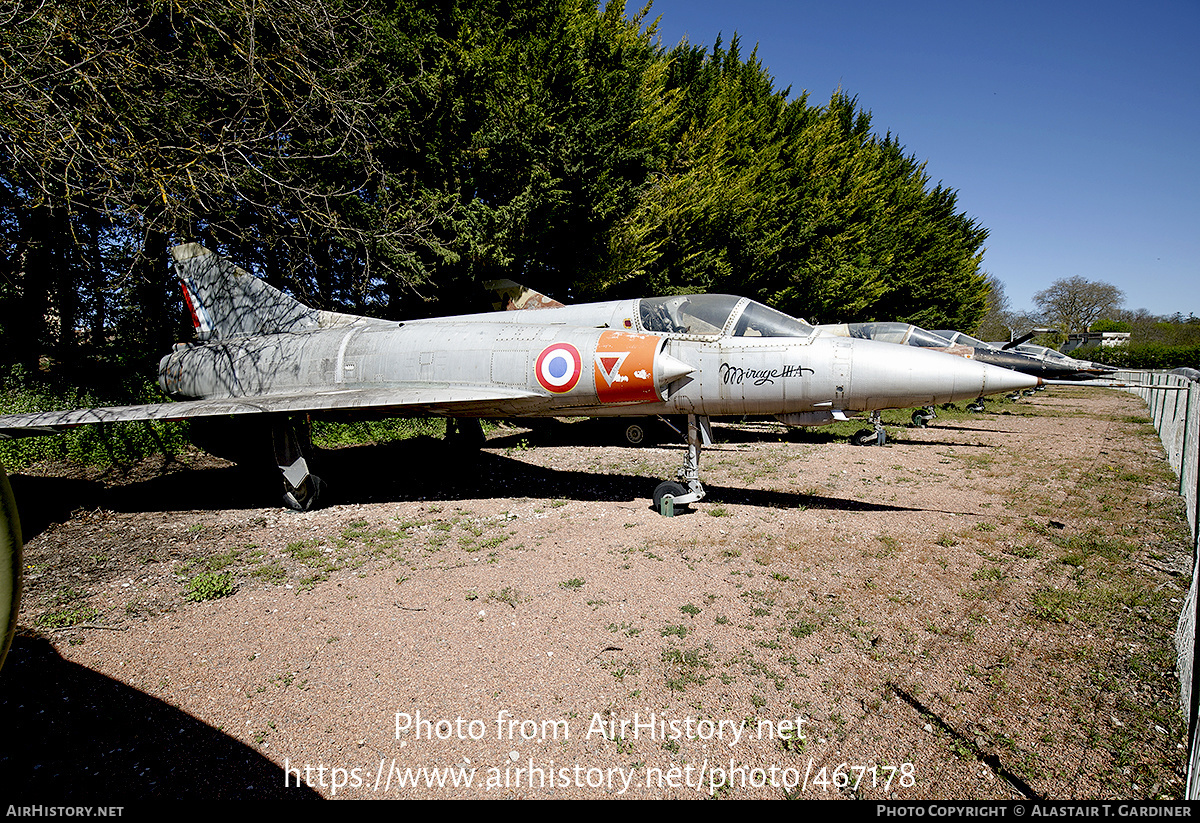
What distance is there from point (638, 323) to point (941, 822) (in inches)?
230

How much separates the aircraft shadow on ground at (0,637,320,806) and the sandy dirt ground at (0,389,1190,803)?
15 mm

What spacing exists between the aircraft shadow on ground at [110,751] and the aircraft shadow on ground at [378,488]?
485cm

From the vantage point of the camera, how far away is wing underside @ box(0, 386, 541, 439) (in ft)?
20.7

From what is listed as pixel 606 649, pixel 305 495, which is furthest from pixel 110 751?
pixel 305 495

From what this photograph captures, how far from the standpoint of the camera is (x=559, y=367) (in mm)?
6816

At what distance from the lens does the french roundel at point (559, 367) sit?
675 centimetres

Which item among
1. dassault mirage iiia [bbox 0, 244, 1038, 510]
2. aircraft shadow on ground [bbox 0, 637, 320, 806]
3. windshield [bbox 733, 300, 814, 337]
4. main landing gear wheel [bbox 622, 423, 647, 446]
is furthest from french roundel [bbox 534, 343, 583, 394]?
main landing gear wheel [bbox 622, 423, 647, 446]

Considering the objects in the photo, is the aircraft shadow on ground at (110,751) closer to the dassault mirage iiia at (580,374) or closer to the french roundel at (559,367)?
the dassault mirage iiia at (580,374)

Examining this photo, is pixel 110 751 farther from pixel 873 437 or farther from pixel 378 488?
pixel 873 437

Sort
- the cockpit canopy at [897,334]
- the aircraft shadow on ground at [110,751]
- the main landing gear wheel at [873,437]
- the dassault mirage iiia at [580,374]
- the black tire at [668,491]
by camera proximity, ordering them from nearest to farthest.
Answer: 1. the aircraft shadow on ground at [110,751]
2. the dassault mirage iiia at [580,374]
3. the black tire at [668,491]
4. the main landing gear wheel at [873,437]
5. the cockpit canopy at [897,334]

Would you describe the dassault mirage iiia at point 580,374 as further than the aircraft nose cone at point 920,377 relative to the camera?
Yes

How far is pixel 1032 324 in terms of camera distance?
252ft

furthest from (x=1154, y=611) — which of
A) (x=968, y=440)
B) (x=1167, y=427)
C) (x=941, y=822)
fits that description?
(x=1167, y=427)

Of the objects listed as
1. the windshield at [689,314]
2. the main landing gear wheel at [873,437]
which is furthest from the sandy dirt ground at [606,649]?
the main landing gear wheel at [873,437]
